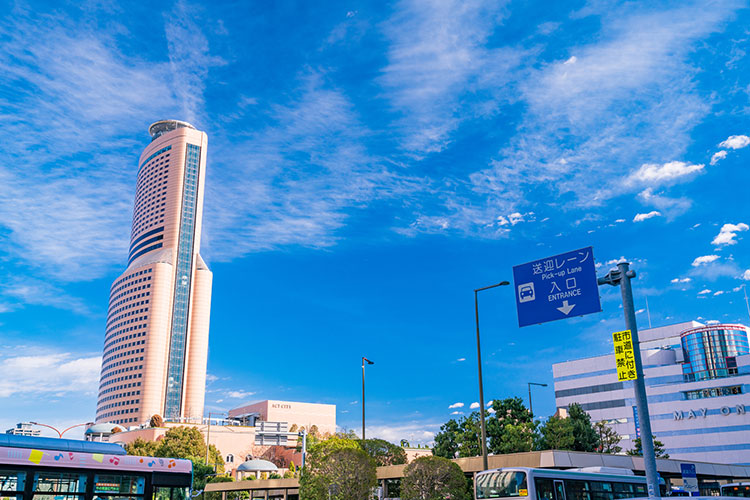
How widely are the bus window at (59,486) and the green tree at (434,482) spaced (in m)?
18.0

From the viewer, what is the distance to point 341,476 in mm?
32406

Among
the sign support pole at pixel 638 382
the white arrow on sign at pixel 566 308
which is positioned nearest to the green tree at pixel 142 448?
the white arrow on sign at pixel 566 308

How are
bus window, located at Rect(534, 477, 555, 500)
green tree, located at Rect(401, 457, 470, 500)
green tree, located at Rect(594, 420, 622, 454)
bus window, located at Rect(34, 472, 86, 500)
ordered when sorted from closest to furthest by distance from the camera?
bus window, located at Rect(34, 472, 86, 500), bus window, located at Rect(534, 477, 555, 500), green tree, located at Rect(401, 457, 470, 500), green tree, located at Rect(594, 420, 622, 454)

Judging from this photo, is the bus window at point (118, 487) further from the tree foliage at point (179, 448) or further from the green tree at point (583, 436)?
the tree foliage at point (179, 448)

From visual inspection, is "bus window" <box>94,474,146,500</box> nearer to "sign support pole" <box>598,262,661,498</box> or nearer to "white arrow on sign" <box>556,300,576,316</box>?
"white arrow on sign" <box>556,300,576,316</box>

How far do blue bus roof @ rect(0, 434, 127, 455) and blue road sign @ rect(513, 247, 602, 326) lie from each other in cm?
1374

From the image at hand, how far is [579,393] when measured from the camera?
349 ft

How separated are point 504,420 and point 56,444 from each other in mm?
50970

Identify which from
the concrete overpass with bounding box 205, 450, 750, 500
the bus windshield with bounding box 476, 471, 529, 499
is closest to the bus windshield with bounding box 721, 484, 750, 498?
the concrete overpass with bounding box 205, 450, 750, 500

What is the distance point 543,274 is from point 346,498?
1911 cm

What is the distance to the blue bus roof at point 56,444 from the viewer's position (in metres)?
17.8

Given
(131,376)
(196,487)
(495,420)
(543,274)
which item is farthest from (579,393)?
(131,376)

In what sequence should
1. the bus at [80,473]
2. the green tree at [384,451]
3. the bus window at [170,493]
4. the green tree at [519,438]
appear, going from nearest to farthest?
the bus at [80,473] < the bus window at [170,493] < the green tree at [384,451] < the green tree at [519,438]

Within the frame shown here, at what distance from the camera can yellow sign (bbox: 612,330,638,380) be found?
15445 mm
